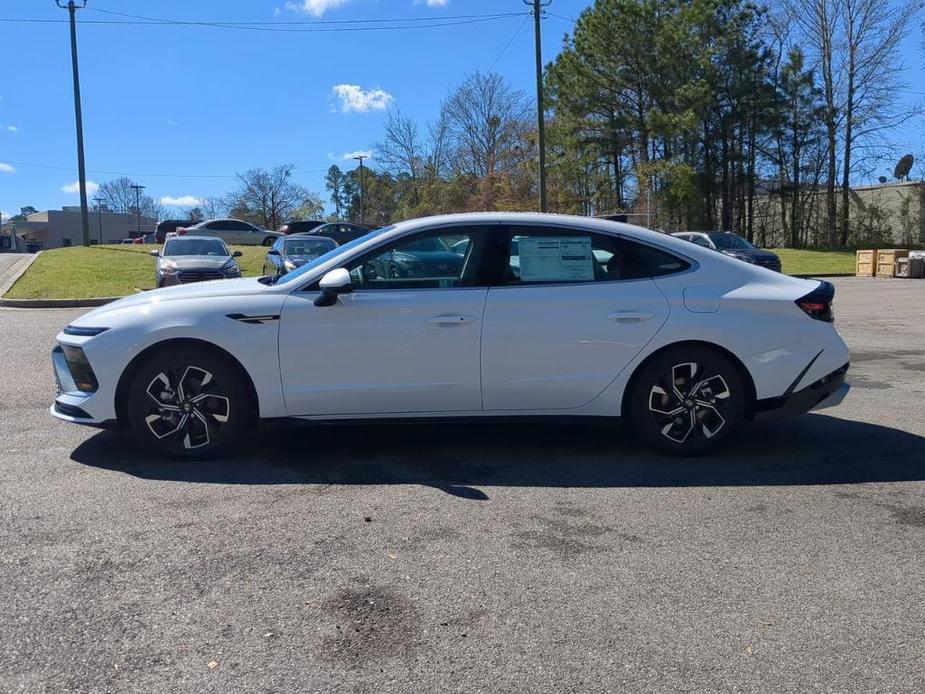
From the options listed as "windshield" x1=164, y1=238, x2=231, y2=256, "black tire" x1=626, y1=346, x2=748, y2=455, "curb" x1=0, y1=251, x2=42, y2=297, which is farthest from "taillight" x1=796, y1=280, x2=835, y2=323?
"curb" x1=0, y1=251, x2=42, y2=297

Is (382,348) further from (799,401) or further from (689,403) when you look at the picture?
(799,401)

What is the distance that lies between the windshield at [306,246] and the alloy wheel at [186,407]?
12.1 meters

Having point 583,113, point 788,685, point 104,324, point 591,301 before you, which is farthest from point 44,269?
point 583,113

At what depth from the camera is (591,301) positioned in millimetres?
5152

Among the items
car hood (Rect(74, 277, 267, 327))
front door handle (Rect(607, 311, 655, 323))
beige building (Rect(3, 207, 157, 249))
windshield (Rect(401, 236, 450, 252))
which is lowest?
front door handle (Rect(607, 311, 655, 323))

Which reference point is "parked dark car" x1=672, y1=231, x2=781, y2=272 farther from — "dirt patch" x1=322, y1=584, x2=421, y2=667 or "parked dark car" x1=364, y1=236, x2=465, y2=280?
"dirt patch" x1=322, y1=584, x2=421, y2=667

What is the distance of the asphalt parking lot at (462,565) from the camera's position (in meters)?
2.81

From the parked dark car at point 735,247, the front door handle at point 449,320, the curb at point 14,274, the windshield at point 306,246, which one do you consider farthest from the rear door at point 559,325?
the parked dark car at point 735,247

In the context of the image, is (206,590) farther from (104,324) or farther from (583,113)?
(583,113)

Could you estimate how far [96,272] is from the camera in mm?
21750

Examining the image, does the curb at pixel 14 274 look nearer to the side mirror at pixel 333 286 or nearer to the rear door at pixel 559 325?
the side mirror at pixel 333 286

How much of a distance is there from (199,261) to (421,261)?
1147cm

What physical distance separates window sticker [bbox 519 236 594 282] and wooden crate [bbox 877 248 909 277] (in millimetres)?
28068

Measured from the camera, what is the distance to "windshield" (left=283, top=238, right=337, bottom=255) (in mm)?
16922
